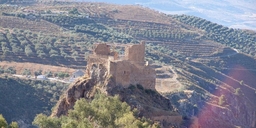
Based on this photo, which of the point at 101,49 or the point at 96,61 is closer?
the point at 96,61

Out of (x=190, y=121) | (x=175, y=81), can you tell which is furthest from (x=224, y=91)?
(x=190, y=121)

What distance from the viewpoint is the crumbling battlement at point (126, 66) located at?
130 feet

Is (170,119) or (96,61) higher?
(96,61)

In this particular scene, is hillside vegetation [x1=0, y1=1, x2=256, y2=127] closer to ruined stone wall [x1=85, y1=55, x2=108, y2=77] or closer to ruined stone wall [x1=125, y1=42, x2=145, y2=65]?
ruined stone wall [x1=125, y1=42, x2=145, y2=65]

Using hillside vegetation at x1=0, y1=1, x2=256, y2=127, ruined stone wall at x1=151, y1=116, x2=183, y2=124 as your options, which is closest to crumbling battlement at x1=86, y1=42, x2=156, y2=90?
ruined stone wall at x1=151, y1=116, x2=183, y2=124

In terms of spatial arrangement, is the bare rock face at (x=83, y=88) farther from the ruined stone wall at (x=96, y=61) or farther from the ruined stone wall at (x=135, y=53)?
the ruined stone wall at (x=135, y=53)

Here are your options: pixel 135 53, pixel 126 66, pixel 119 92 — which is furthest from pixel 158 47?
pixel 119 92

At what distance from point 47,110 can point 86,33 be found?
48.0 meters

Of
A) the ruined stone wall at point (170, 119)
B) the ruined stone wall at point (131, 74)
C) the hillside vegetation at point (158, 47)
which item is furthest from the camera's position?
the hillside vegetation at point (158, 47)

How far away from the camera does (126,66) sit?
40219 mm

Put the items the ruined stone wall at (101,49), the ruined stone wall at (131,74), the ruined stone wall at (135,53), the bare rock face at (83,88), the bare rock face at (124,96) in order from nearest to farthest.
Result: 1. the bare rock face at (124,96)
2. the ruined stone wall at (131,74)
3. the bare rock face at (83,88)
4. the ruined stone wall at (135,53)
5. the ruined stone wall at (101,49)

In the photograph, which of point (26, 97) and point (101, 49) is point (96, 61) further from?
point (26, 97)

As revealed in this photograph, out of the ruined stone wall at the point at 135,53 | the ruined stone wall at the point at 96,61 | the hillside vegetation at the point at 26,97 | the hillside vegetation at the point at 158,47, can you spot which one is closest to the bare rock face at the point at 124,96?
the ruined stone wall at the point at 96,61

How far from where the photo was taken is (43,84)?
7650cm
